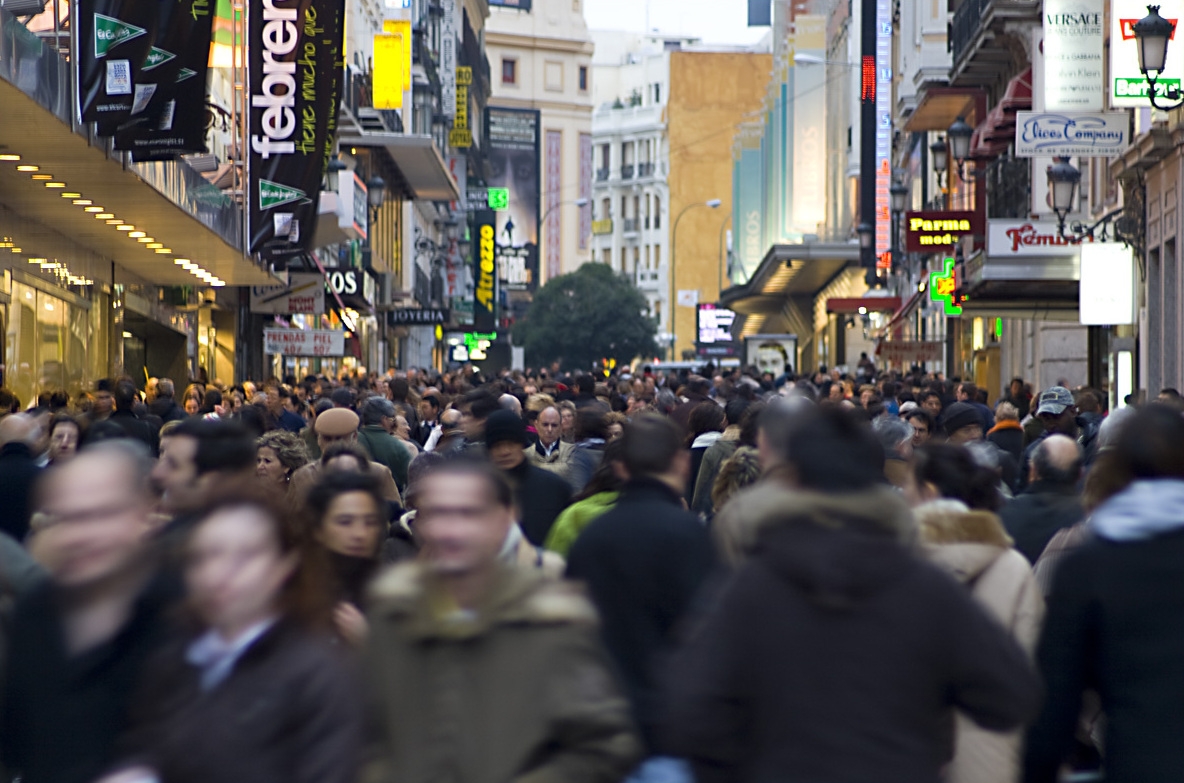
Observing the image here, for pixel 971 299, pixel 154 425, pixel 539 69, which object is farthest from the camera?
pixel 539 69

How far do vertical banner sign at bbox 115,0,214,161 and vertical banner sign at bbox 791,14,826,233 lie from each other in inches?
2211

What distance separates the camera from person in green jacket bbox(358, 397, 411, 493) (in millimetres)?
12078

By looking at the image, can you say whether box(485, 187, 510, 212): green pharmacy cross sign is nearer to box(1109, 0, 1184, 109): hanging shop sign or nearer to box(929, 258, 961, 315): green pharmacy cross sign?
box(929, 258, 961, 315): green pharmacy cross sign

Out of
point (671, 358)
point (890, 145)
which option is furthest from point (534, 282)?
point (890, 145)

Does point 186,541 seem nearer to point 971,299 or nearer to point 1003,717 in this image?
point 1003,717

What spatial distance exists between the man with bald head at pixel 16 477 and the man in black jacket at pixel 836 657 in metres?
6.03

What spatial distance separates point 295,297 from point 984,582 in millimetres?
27860

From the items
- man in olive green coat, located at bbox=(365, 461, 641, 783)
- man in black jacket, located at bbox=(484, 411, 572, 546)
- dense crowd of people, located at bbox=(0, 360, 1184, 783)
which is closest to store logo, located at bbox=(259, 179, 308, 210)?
man in black jacket, located at bbox=(484, 411, 572, 546)

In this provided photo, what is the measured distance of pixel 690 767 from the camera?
13.1 feet

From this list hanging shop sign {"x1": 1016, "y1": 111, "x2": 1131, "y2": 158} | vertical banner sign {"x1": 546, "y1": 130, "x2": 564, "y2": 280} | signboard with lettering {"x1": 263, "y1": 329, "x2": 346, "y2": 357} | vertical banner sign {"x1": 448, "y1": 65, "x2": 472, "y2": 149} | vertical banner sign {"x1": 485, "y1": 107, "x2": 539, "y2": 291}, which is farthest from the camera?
vertical banner sign {"x1": 546, "y1": 130, "x2": 564, "y2": 280}

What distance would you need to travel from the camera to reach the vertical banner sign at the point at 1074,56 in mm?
21656

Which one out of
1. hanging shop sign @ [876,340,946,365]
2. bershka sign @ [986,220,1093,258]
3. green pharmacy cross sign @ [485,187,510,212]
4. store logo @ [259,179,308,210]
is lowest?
hanging shop sign @ [876,340,946,365]

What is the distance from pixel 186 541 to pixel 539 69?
143594 millimetres

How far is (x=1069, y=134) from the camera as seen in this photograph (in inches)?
829
